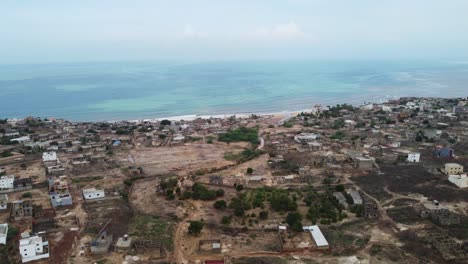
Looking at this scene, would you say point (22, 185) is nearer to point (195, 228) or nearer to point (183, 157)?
point (183, 157)

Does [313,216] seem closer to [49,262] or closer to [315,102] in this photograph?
[49,262]

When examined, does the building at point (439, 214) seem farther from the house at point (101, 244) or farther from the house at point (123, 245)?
the house at point (101, 244)

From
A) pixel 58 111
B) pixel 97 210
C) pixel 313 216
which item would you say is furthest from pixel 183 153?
pixel 58 111

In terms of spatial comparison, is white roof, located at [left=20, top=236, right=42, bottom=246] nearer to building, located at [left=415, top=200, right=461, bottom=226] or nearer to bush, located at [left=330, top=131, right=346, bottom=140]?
building, located at [left=415, top=200, right=461, bottom=226]

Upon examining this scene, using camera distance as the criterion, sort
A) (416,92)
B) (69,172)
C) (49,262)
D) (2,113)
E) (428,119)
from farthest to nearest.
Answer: (416,92)
(2,113)
(428,119)
(69,172)
(49,262)

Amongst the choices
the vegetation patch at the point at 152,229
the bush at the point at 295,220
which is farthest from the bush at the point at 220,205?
the bush at the point at 295,220

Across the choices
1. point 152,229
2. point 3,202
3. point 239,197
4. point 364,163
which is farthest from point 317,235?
point 3,202
